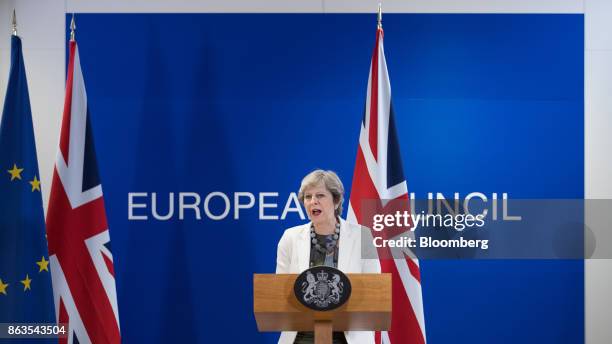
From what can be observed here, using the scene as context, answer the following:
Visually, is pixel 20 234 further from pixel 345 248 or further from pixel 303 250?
pixel 345 248

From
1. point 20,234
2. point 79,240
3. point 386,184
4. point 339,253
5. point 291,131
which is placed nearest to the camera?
point 339,253

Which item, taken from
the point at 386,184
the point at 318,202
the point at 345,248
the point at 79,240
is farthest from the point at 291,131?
the point at 79,240

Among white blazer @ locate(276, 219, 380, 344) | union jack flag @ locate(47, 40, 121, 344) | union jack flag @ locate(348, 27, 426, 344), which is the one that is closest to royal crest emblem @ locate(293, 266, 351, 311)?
white blazer @ locate(276, 219, 380, 344)

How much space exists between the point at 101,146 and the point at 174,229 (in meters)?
0.68

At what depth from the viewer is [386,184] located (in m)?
4.40

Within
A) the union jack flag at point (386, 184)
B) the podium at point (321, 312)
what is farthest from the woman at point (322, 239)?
the podium at point (321, 312)

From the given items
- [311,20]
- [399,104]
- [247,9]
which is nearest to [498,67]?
[399,104]

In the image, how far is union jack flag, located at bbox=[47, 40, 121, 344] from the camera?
13.8ft

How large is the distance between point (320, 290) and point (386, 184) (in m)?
1.56

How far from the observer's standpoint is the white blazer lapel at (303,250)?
12.2ft

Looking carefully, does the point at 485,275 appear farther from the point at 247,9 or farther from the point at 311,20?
the point at 247,9

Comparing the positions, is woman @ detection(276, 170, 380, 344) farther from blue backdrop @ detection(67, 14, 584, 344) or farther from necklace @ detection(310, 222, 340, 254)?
blue backdrop @ detection(67, 14, 584, 344)

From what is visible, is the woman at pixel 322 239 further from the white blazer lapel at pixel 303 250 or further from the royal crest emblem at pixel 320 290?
the royal crest emblem at pixel 320 290

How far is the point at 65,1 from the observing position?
492cm
